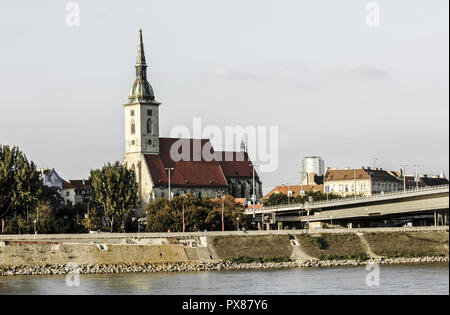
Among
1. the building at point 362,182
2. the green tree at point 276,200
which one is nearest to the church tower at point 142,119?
the green tree at point 276,200

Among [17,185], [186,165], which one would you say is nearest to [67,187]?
[186,165]

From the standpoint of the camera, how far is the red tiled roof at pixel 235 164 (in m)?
178

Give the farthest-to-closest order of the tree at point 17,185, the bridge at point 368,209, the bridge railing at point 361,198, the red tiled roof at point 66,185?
the red tiled roof at point 66,185
the tree at point 17,185
the bridge railing at point 361,198
the bridge at point 368,209

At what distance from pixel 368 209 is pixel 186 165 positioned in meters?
44.5

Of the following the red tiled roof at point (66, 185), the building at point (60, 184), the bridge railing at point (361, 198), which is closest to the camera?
the bridge railing at point (361, 198)

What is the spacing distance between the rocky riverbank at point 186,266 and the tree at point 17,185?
2053 cm

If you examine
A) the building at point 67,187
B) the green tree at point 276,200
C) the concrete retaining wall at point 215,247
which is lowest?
the concrete retaining wall at point 215,247

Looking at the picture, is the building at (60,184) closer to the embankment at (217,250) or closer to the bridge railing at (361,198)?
the bridge railing at (361,198)

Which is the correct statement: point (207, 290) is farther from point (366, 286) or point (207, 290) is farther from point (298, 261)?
point (298, 261)

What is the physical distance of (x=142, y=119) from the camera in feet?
549

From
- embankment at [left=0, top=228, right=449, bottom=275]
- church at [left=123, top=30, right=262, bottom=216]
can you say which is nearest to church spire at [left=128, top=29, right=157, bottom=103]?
church at [left=123, top=30, right=262, bottom=216]

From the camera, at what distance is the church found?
16550 centimetres
